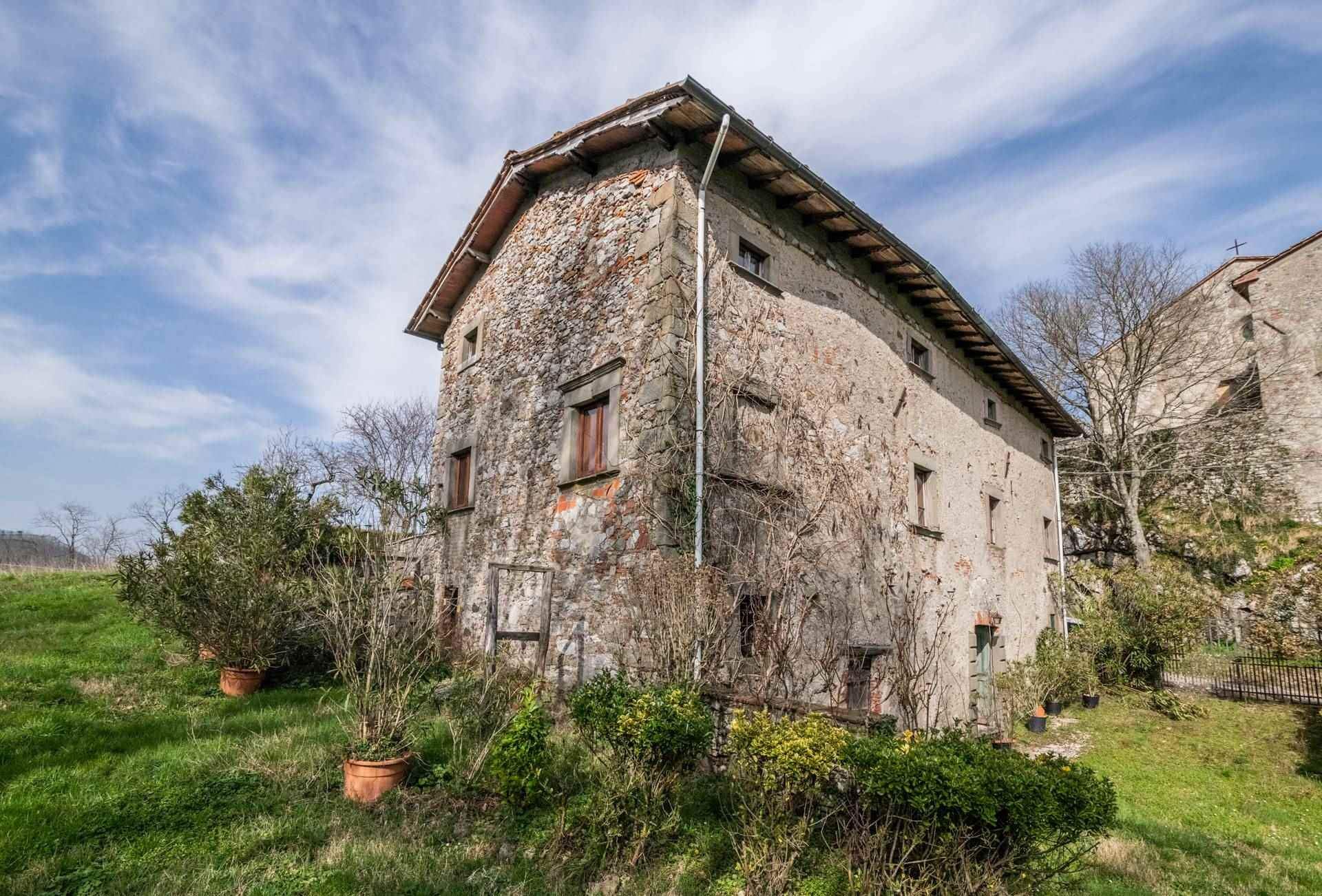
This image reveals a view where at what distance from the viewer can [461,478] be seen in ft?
35.8

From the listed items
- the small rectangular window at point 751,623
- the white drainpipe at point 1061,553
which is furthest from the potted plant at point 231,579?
the white drainpipe at point 1061,553

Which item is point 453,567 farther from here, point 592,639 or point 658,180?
point 658,180

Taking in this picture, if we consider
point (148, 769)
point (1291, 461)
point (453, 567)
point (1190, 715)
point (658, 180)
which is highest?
point (658, 180)

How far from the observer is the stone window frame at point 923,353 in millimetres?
10672

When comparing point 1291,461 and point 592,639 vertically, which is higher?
point 1291,461

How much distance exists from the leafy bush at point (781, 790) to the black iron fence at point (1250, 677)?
12.7m

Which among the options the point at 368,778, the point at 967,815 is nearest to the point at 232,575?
the point at 368,778

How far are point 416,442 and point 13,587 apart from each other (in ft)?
54.4

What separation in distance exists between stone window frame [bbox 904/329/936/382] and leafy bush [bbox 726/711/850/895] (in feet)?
25.8

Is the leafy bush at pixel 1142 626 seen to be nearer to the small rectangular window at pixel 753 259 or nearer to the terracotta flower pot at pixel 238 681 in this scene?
the small rectangular window at pixel 753 259

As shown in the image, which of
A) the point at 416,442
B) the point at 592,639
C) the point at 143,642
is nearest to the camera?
the point at 592,639

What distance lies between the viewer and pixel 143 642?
9.61 meters

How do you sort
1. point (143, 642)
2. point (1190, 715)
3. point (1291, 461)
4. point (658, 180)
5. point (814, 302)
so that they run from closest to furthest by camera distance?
point (658, 180) < point (814, 302) < point (143, 642) < point (1190, 715) < point (1291, 461)

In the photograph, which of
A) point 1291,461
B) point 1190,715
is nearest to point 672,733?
point 1190,715
